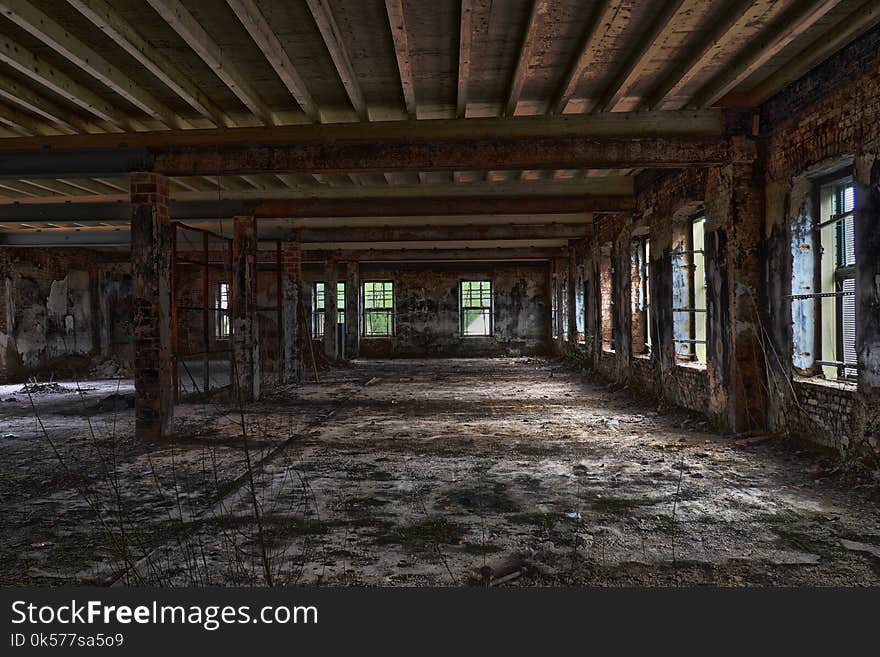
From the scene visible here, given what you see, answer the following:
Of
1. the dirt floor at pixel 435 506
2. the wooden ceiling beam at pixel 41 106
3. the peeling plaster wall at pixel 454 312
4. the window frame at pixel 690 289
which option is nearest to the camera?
the dirt floor at pixel 435 506

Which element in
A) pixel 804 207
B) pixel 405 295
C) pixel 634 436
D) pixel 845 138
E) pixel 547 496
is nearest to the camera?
pixel 547 496

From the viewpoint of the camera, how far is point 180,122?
21.3 feet

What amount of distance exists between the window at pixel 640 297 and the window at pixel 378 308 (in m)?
11.6

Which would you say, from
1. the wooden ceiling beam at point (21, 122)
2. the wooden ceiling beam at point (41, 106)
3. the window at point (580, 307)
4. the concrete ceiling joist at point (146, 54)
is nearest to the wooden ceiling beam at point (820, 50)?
the concrete ceiling joist at point (146, 54)

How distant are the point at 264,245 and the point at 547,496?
14217mm

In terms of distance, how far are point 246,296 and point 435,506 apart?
22.9 feet

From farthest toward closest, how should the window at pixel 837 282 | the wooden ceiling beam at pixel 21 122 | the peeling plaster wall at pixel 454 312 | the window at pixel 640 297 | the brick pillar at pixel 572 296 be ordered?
the peeling plaster wall at pixel 454 312 → the brick pillar at pixel 572 296 → the window at pixel 640 297 → the wooden ceiling beam at pixel 21 122 → the window at pixel 837 282

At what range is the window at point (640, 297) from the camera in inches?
402

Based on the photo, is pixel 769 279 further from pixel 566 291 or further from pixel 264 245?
pixel 264 245

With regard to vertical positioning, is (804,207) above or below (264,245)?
below

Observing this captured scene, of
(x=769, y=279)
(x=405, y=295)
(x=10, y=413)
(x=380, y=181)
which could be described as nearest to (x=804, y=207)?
(x=769, y=279)

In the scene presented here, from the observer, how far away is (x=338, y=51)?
473 cm

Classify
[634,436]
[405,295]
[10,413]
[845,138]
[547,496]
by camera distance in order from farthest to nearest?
[405,295], [10,413], [634,436], [845,138], [547,496]

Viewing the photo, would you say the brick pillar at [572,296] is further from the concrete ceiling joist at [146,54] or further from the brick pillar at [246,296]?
the concrete ceiling joist at [146,54]
